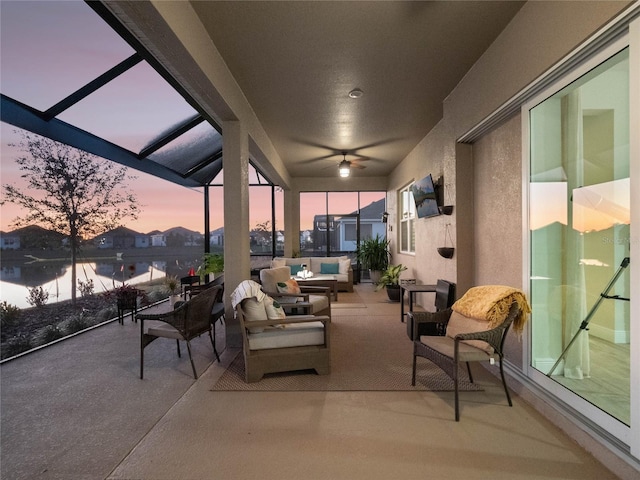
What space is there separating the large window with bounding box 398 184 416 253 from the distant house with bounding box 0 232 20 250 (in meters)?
6.44

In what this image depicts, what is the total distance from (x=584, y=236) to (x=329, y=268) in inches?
246

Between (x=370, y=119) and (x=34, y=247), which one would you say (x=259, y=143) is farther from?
(x=34, y=247)

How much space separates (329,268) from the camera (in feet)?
27.3

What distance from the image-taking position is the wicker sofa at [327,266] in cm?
798

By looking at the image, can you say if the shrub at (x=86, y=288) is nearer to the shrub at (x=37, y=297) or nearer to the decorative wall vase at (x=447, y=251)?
the shrub at (x=37, y=297)

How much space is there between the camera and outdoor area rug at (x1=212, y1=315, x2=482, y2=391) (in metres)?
2.88

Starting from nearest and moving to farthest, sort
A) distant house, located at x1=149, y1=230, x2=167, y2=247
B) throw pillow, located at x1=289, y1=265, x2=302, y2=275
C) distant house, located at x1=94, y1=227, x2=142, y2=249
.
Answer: distant house, located at x1=94, y1=227, x2=142, y2=249
distant house, located at x1=149, y1=230, x2=167, y2=247
throw pillow, located at x1=289, y1=265, x2=302, y2=275

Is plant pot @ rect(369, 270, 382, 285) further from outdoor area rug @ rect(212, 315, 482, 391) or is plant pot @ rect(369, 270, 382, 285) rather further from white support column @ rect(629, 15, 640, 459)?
white support column @ rect(629, 15, 640, 459)

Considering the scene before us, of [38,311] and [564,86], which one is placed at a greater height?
[564,86]

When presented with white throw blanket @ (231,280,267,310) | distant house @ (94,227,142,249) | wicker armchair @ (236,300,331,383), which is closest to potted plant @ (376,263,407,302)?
wicker armchair @ (236,300,331,383)

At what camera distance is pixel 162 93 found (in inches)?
168

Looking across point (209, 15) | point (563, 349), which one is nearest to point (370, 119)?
point (209, 15)

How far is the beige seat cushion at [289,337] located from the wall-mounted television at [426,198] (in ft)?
8.84

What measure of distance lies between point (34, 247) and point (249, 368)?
3325 mm
